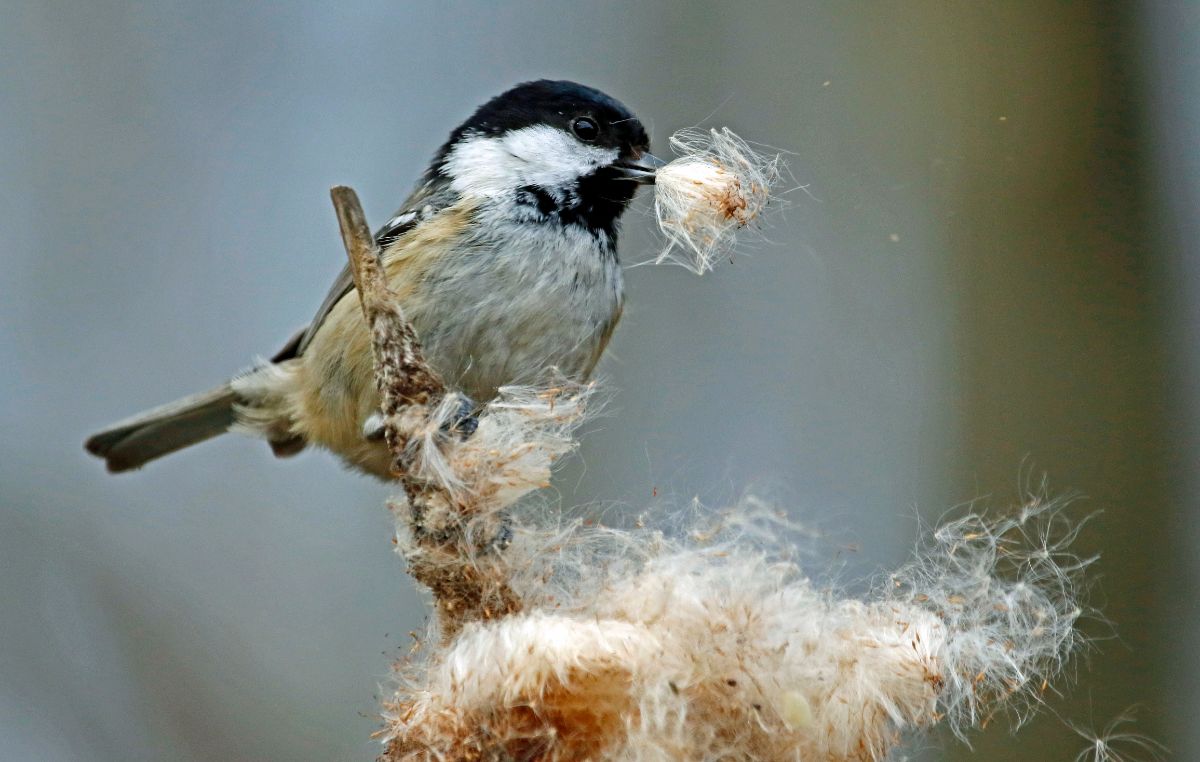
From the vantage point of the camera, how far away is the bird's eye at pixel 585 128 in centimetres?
216

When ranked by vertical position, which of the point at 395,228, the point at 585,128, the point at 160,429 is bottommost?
the point at 160,429

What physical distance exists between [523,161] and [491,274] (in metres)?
0.32

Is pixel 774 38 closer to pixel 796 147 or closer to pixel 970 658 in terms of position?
pixel 796 147

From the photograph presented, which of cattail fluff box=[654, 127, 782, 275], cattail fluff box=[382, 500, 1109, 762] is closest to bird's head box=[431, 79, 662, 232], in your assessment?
cattail fluff box=[654, 127, 782, 275]

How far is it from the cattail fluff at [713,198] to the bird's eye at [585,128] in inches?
34.1

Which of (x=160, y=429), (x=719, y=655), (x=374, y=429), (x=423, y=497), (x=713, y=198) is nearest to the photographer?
(x=719, y=655)

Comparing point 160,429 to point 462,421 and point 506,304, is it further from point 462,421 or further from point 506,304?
point 462,421

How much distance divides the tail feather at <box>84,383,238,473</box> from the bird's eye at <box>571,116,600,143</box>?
0.98 m

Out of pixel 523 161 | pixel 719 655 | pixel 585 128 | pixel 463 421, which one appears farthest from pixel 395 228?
pixel 719 655

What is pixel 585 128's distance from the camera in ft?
7.13

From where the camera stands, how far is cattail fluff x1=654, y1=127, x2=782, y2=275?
4.10 feet

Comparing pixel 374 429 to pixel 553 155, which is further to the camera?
pixel 553 155

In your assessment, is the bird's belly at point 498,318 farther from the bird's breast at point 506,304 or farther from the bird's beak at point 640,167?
the bird's beak at point 640,167

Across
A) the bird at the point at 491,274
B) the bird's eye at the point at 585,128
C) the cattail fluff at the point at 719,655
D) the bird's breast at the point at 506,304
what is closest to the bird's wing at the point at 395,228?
the bird at the point at 491,274
